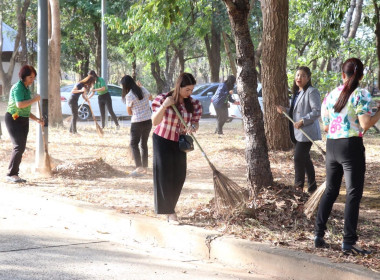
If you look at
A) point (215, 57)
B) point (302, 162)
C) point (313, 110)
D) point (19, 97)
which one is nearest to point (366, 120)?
point (313, 110)

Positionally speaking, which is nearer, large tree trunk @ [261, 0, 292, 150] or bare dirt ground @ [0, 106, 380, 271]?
bare dirt ground @ [0, 106, 380, 271]

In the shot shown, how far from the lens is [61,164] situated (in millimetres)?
10227

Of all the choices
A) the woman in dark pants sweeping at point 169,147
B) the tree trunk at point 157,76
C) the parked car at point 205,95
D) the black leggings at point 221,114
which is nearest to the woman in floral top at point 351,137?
the woman in dark pants sweeping at point 169,147

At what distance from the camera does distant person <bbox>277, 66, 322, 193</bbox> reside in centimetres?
761

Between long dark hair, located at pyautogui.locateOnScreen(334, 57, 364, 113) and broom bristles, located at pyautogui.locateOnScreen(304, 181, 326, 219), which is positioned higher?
long dark hair, located at pyautogui.locateOnScreen(334, 57, 364, 113)

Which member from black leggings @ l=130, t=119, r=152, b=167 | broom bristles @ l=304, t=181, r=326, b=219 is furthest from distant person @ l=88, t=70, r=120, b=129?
broom bristles @ l=304, t=181, r=326, b=219

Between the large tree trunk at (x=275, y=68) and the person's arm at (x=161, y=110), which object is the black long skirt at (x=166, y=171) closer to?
the person's arm at (x=161, y=110)

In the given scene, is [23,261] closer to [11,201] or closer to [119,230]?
[119,230]

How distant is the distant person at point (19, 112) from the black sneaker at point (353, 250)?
16.6 feet

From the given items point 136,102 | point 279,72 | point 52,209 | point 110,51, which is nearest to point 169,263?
point 52,209

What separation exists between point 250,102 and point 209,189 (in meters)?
2.43

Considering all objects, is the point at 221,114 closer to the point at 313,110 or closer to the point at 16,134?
the point at 16,134

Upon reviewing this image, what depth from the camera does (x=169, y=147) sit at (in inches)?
247

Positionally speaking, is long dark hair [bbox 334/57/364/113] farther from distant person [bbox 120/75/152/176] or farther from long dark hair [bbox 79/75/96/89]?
long dark hair [bbox 79/75/96/89]
